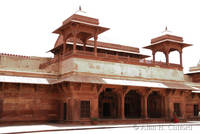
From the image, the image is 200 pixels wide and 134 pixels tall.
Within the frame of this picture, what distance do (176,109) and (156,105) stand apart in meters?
1.88

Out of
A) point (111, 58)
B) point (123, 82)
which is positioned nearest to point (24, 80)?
point (111, 58)

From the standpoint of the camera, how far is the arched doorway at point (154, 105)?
24828 mm

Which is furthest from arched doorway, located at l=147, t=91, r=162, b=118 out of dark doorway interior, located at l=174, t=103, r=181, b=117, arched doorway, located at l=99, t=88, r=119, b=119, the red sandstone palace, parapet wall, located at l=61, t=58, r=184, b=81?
arched doorway, located at l=99, t=88, r=119, b=119

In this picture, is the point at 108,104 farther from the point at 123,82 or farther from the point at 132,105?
the point at 123,82

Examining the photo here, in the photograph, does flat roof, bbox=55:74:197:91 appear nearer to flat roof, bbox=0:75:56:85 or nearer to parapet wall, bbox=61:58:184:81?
parapet wall, bbox=61:58:184:81

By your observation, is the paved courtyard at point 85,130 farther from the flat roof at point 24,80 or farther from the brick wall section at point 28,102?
the flat roof at point 24,80

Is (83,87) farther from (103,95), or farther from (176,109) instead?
(176,109)

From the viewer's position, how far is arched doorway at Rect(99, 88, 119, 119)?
24.1 m

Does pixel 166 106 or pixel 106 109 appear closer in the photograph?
pixel 166 106

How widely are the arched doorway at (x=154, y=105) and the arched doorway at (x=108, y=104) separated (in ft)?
11.9

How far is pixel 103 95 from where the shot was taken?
79.2ft

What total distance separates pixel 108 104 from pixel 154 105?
450cm

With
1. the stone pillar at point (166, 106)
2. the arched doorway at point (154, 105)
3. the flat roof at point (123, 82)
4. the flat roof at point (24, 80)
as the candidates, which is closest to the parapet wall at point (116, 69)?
the flat roof at point (123, 82)

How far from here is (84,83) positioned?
63.3 ft
